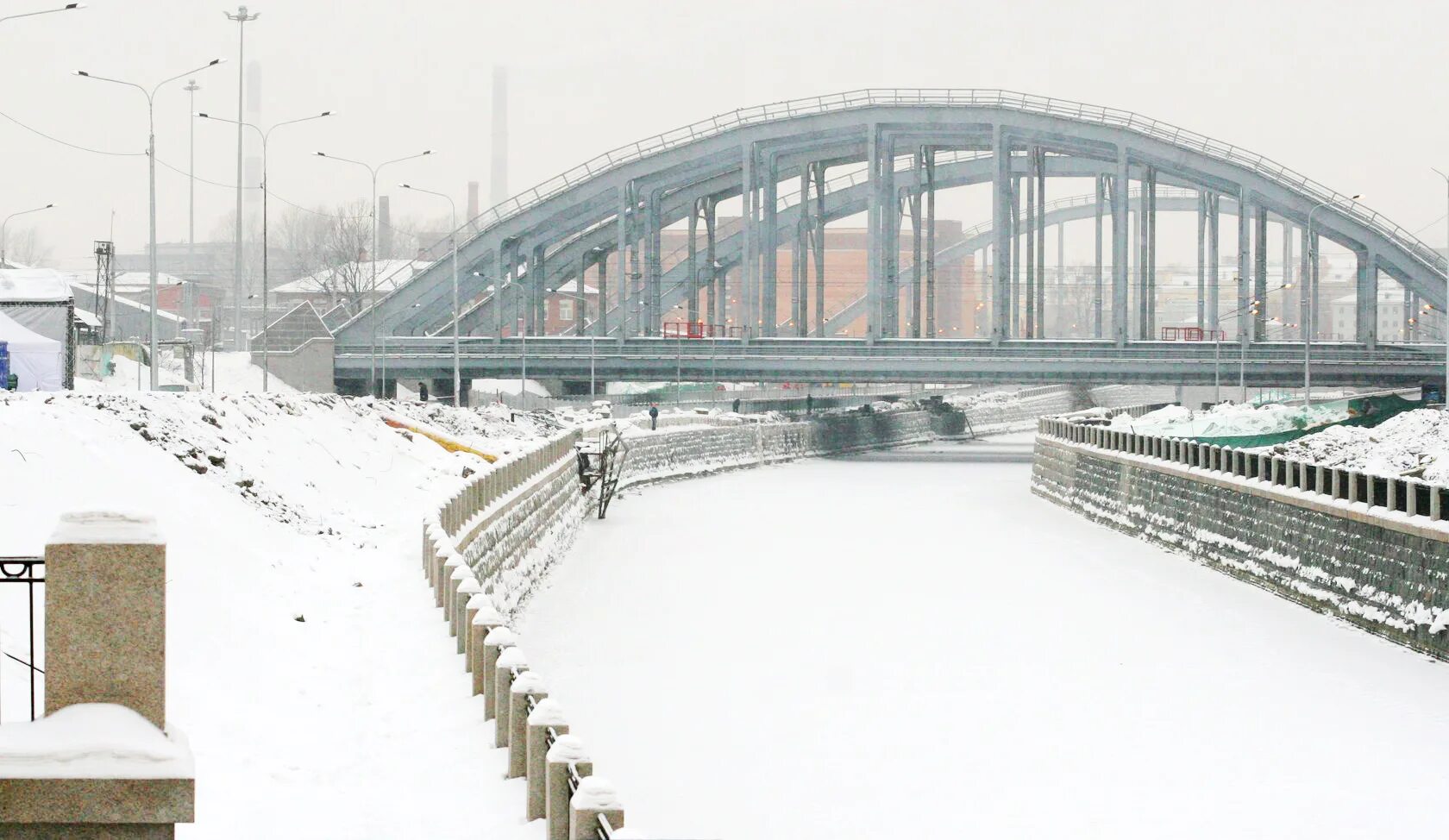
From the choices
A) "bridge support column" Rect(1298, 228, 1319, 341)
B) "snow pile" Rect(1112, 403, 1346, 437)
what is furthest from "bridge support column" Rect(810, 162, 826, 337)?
"snow pile" Rect(1112, 403, 1346, 437)

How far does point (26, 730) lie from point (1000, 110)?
97.0 metres

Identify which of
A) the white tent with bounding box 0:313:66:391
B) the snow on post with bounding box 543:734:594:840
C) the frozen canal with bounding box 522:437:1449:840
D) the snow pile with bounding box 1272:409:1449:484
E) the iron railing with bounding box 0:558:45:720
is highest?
the white tent with bounding box 0:313:66:391

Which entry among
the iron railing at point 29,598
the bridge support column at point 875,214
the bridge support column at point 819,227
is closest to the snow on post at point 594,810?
the iron railing at point 29,598

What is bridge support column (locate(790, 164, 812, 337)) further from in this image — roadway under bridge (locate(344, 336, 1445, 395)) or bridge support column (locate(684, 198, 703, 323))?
roadway under bridge (locate(344, 336, 1445, 395))

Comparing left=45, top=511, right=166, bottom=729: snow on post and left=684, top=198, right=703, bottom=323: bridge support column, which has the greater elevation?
left=684, top=198, right=703, bottom=323: bridge support column

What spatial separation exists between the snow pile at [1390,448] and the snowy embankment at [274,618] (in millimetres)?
17079

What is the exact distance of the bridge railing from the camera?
2694cm

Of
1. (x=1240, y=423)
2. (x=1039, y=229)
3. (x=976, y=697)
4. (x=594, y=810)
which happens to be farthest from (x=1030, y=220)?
(x=594, y=810)

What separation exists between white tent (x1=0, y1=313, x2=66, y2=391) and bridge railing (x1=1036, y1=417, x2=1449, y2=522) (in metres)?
27.0

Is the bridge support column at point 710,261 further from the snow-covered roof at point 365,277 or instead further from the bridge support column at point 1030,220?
the snow-covered roof at point 365,277

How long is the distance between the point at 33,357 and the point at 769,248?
64408mm

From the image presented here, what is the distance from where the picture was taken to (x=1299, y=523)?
33375mm

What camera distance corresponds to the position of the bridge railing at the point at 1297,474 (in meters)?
26.9

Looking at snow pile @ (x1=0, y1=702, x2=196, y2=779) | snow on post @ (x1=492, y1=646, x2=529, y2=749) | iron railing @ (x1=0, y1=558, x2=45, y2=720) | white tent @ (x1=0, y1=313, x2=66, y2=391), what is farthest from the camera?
white tent @ (x1=0, y1=313, x2=66, y2=391)
